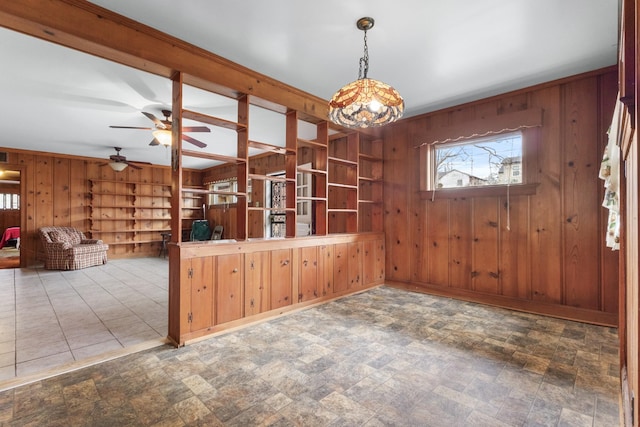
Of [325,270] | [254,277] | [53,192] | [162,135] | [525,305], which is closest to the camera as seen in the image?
[254,277]

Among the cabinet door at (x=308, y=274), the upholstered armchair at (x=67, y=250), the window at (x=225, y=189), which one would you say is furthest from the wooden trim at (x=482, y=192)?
the upholstered armchair at (x=67, y=250)

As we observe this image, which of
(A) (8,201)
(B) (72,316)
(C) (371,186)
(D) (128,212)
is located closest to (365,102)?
(C) (371,186)

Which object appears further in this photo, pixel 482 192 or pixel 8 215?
pixel 8 215

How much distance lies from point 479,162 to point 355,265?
2026 millimetres

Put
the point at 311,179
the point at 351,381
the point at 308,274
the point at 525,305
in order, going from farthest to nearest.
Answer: the point at 311,179 → the point at 308,274 → the point at 525,305 → the point at 351,381

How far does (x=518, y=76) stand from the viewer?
297cm

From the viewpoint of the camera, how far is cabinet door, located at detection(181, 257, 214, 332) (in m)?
2.38

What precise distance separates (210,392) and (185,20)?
2.50m

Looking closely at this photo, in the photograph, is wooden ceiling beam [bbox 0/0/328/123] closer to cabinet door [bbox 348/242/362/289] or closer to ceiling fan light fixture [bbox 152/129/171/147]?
ceiling fan light fixture [bbox 152/129/171/147]

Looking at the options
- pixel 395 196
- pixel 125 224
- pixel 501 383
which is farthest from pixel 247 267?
pixel 125 224

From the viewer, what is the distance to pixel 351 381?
6.02 feet

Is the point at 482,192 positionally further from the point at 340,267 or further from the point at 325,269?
the point at 325,269

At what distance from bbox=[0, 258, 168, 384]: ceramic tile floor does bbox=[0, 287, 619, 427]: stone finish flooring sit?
39 cm

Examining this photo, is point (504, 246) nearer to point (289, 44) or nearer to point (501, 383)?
point (501, 383)
